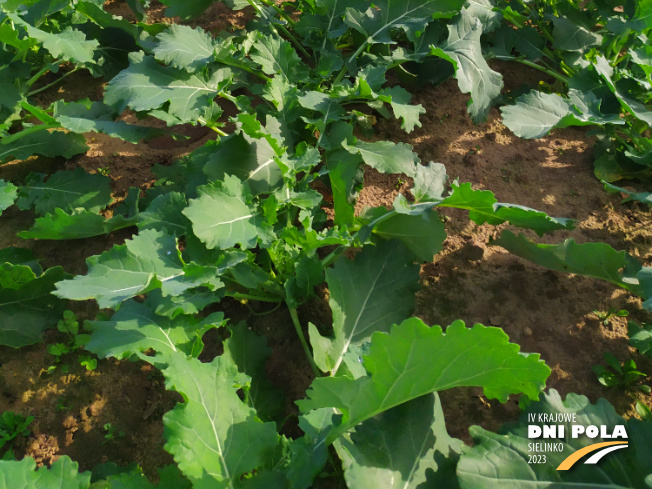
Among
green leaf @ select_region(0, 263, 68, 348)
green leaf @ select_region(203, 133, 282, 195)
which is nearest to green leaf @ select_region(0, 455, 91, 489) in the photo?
green leaf @ select_region(0, 263, 68, 348)

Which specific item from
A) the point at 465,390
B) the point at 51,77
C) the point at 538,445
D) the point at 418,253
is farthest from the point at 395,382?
the point at 51,77

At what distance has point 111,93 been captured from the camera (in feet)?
9.24

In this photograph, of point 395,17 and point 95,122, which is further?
point 395,17

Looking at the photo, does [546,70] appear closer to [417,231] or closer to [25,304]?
[417,231]

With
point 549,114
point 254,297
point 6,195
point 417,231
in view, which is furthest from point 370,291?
point 6,195

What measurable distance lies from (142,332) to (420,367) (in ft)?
3.78

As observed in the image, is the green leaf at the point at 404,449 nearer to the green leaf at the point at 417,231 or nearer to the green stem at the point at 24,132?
the green leaf at the point at 417,231

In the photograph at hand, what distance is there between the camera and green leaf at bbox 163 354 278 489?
69.7 inches

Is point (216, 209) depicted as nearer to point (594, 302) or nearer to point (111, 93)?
point (111, 93)

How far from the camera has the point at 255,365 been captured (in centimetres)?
244

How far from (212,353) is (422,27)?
2257 millimetres

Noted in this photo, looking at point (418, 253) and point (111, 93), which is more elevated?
point (111, 93)

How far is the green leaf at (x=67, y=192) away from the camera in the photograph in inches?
122

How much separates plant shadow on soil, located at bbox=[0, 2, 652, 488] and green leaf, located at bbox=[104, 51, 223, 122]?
48 cm
